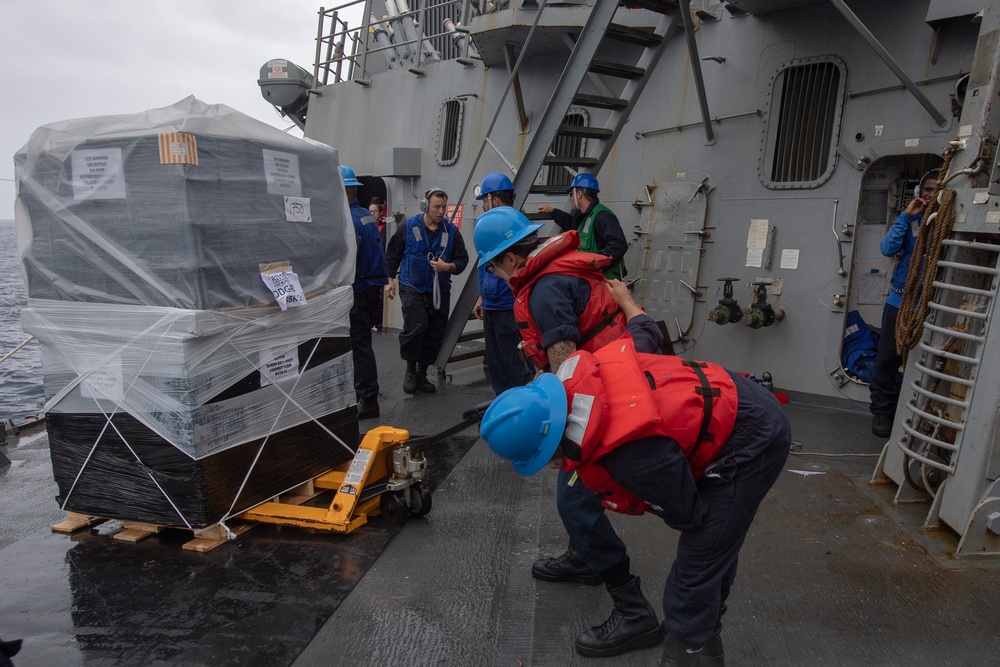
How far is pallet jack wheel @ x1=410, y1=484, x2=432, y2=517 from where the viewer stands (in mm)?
3791

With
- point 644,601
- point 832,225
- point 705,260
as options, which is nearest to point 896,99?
point 832,225

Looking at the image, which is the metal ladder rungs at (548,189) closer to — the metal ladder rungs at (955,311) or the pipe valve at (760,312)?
the pipe valve at (760,312)

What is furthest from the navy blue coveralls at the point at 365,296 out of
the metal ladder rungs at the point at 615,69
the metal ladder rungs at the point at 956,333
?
the metal ladder rungs at the point at 956,333

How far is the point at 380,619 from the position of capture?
2889 millimetres

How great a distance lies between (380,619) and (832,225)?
471cm

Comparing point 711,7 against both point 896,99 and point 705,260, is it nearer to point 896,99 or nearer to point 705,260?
point 896,99

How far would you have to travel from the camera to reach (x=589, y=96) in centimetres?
573

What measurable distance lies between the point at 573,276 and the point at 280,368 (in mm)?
1750

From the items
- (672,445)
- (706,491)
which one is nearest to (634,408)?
(672,445)

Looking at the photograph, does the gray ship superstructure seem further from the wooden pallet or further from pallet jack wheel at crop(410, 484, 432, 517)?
the wooden pallet

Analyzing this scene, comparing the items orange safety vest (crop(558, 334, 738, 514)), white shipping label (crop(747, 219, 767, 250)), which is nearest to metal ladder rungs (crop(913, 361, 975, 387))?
orange safety vest (crop(558, 334, 738, 514))

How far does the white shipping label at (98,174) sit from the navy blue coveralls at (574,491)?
2.04 meters

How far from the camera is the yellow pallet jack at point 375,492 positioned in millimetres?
3609

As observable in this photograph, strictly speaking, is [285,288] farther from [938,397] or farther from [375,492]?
[938,397]
